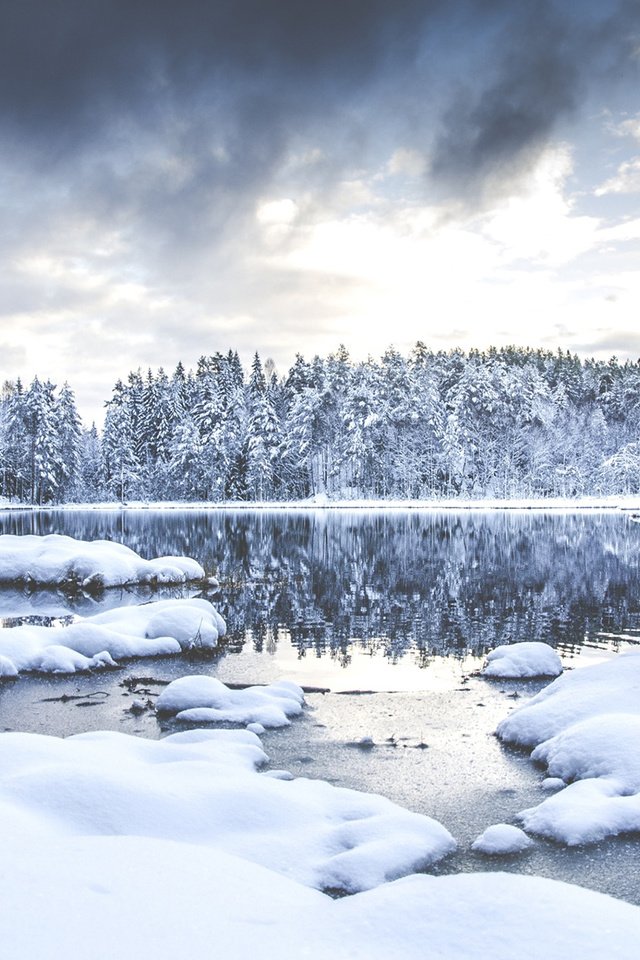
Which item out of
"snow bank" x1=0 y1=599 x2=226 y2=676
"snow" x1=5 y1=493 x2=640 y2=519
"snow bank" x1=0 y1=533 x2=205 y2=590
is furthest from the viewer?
"snow" x1=5 y1=493 x2=640 y2=519

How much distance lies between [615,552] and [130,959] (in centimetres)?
3461

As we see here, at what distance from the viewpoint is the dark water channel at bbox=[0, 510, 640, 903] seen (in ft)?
24.9

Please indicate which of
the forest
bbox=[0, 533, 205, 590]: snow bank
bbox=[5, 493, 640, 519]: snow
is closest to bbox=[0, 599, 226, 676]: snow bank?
bbox=[0, 533, 205, 590]: snow bank

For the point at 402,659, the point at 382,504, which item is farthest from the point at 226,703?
the point at 382,504

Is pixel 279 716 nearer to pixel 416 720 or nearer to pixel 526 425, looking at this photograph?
pixel 416 720

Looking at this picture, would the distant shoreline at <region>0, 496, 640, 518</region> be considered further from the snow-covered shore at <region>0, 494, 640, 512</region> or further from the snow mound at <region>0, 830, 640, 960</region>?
the snow mound at <region>0, 830, 640, 960</region>

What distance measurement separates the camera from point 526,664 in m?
12.7

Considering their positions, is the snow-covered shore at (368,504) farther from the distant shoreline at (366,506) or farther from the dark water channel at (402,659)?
the dark water channel at (402,659)

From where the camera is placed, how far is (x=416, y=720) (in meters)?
10.2

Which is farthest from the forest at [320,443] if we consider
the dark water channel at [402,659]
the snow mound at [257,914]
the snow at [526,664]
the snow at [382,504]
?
the snow mound at [257,914]

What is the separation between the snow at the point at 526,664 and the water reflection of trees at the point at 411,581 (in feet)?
5.63

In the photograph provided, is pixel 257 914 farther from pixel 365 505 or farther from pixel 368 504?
pixel 365 505

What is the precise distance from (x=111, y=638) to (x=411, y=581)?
533 inches

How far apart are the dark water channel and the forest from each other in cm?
4544
